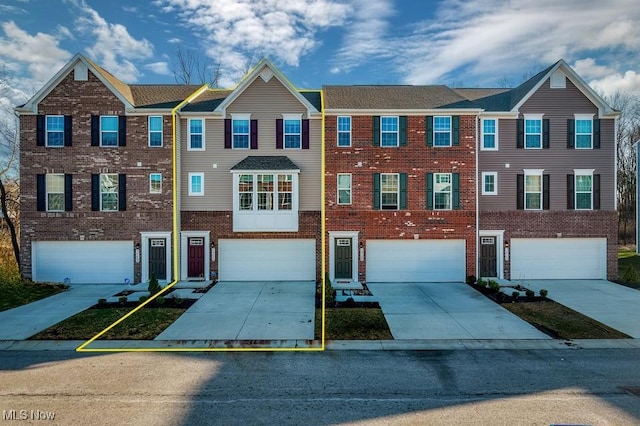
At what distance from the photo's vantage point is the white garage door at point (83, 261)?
683 inches

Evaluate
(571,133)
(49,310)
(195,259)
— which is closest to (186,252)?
(195,259)

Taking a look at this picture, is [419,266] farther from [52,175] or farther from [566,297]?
[52,175]

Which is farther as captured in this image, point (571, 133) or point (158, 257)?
point (571, 133)

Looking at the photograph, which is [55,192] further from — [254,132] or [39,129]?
[254,132]

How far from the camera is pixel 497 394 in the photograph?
288 inches

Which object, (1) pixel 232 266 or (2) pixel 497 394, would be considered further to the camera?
(1) pixel 232 266

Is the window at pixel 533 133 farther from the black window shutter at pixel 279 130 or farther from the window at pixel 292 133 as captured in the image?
the black window shutter at pixel 279 130

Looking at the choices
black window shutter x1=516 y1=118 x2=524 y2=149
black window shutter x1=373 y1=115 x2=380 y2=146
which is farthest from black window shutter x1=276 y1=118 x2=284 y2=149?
black window shutter x1=516 y1=118 x2=524 y2=149

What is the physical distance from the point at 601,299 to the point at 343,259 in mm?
11293

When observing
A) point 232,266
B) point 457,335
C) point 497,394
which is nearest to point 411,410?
point 497,394

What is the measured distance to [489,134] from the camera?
59.6 ft

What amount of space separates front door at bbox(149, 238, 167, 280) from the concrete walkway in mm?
1601

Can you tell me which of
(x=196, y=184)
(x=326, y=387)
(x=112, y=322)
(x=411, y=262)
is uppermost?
(x=196, y=184)

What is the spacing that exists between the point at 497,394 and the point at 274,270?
1219 centimetres
